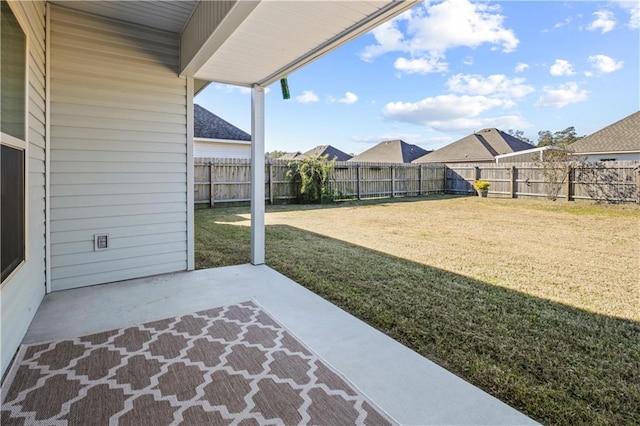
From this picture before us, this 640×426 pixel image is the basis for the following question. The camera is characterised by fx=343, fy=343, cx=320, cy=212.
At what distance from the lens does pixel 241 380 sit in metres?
1.83

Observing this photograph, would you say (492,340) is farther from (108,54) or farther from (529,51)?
(529,51)

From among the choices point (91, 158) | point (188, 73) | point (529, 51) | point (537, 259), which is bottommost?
point (537, 259)

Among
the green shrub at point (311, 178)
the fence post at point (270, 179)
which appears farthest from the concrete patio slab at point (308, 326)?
the green shrub at point (311, 178)

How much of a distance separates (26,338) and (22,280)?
1.26 ft

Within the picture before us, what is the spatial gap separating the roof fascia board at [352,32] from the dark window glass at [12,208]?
87.7 inches

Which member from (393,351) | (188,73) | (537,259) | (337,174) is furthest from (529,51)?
(393,351)

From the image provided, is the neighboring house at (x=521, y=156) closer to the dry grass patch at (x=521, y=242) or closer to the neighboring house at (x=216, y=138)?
the dry grass patch at (x=521, y=242)

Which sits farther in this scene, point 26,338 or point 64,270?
point 64,270

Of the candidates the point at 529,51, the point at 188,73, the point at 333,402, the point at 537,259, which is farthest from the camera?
the point at 529,51

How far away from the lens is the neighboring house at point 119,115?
2260 mm

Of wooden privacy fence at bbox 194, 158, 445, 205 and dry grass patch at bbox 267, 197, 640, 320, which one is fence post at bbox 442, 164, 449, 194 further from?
dry grass patch at bbox 267, 197, 640, 320

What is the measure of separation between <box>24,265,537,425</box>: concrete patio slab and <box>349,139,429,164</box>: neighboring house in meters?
21.3

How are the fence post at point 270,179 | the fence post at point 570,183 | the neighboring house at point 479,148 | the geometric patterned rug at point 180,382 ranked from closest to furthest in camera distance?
the geometric patterned rug at point 180,382 → the fence post at point 270,179 → the fence post at point 570,183 → the neighboring house at point 479,148

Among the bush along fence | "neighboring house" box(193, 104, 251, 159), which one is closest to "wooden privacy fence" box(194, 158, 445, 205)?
the bush along fence
